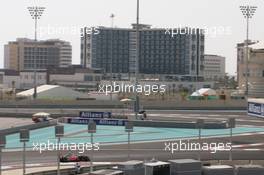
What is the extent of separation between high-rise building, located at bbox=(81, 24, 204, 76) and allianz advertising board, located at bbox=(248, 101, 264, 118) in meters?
126

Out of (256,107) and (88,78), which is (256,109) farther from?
(88,78)

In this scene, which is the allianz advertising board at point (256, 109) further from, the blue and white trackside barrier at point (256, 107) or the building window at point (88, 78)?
the building window at point (88, 78)

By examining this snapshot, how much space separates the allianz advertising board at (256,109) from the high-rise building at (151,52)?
412 ft

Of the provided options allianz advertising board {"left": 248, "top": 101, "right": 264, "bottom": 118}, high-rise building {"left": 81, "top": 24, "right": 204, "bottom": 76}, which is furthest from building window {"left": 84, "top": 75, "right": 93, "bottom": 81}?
allianz advertising board {"left": 248, "top": 101, "right": 264, "bottom": 118}

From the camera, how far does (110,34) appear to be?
540 feet

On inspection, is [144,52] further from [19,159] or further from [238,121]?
[19,159]

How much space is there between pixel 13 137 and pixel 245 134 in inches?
667

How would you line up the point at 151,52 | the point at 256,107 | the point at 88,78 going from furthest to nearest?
the point at 151,52, the point at 88,78, the point at 256,107

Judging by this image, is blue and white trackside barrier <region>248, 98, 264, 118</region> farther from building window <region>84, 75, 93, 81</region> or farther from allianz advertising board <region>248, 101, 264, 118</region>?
building window <region>84, 75, 93, 81</region>

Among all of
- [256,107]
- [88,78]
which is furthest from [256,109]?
[88,78]

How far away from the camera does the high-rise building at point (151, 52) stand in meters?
161

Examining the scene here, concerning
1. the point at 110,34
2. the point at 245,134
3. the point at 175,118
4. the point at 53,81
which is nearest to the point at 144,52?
the point at 110,34

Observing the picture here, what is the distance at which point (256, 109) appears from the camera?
31.2 m

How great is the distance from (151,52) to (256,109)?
135752 millimetres
